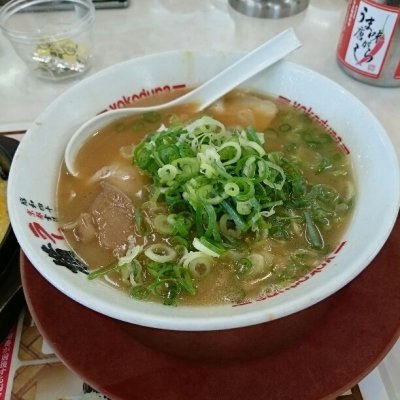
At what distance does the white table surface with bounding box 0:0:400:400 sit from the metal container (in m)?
0.03

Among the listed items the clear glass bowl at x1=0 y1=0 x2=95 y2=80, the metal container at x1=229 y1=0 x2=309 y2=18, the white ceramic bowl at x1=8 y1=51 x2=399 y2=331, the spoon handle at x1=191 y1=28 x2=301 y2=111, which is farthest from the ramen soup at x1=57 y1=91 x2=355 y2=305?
the metal container at x1=229 y1=0 x2=309 y2=18

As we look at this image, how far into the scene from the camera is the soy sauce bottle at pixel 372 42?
1530 millimetres

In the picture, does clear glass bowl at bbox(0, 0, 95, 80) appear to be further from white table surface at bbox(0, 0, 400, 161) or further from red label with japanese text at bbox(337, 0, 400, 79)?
red label with japanese text at bbox(337, 0, 400, 79)

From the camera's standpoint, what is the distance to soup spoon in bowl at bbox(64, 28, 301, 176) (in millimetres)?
1332

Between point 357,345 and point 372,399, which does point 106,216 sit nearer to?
point 357,345

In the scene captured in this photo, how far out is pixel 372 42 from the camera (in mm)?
1621

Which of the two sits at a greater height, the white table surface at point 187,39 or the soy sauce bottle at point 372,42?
the soy sauce bottle at point 372,42

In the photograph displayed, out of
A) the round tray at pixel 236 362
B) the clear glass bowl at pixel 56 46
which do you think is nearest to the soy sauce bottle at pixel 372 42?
the round tray at pixel 236 362

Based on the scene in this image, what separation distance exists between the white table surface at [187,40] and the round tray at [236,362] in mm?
826

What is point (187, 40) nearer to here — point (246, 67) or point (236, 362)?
point (246, 67)

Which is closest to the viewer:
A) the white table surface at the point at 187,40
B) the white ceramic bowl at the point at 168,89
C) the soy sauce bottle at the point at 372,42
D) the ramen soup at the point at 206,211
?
the white ceramic bowl at the point at 168,89

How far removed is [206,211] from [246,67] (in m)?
0.59

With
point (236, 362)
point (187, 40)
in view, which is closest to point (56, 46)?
point (187, 40)

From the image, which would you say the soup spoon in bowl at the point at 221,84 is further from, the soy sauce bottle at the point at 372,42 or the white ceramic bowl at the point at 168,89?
the soy sauce bottle at the point at 372,42
